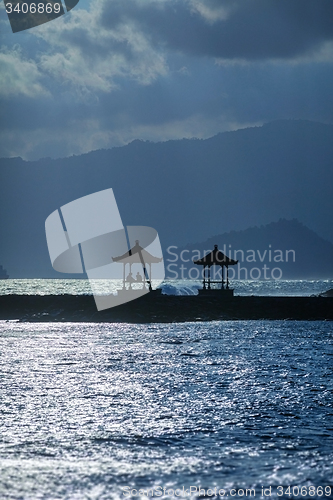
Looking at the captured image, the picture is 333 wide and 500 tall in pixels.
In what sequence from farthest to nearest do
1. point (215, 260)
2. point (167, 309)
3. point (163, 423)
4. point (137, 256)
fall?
point (215, 260) → point (137, 256) → point (167, 309) → point (163, 423)

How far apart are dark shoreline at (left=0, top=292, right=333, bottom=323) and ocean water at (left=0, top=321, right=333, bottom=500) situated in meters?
20.0

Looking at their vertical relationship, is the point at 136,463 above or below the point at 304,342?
above

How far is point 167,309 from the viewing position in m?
45.0

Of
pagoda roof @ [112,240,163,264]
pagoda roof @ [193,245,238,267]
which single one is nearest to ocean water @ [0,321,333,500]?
pagoda roof @ [112,240,163,264]

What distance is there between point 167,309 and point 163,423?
34.1m

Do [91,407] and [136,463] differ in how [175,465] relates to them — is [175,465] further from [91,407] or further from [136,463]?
[91,407]

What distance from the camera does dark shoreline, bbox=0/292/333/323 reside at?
142 ft

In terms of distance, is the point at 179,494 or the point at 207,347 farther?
the point at 207,347

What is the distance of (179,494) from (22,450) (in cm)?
299

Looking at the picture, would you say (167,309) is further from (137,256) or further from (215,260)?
(215,260)

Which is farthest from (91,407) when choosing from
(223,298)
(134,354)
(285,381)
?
(223,298)

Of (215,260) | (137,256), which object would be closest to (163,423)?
(137,256)

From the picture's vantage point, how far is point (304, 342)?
2767cm

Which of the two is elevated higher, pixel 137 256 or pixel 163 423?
pixel 137 256
